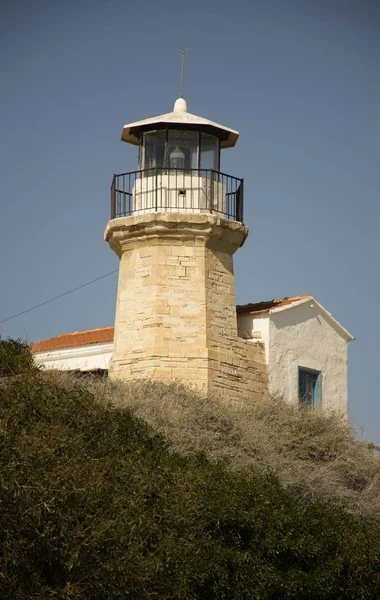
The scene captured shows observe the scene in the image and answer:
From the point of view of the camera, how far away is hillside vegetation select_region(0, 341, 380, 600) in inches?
612

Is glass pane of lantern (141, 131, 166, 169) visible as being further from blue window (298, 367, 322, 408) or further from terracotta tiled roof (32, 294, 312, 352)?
blue window (298, 367, 322, 408)

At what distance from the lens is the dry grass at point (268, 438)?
2420 cm

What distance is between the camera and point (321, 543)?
19078 mm

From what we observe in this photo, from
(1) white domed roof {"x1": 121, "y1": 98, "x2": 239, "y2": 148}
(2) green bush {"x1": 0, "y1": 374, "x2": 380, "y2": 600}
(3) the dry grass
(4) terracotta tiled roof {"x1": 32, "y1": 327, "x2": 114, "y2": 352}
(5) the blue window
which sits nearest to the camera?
(2) green bush {"x1": 0, "y1": 374, "x2": 380, "y2": 600}

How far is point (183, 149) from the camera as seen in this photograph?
92.0 ft

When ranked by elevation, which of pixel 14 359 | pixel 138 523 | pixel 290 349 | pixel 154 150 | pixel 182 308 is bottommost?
pixel 138 523

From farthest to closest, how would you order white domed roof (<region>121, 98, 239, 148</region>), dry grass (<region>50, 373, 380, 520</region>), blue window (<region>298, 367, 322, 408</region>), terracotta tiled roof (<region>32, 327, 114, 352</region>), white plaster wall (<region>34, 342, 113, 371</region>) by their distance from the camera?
terracotta tiled roof (<region>32, 327, 114, 352</region>) → blue window (<region>298, 367, 322, 408</region>) → white plaster wall (<region>34, 342, 113, 371</region>) → white domed roof (<region>121, 98, 239, 148</region>) → dry grass (<region>50, 373, 380, 520</region>)

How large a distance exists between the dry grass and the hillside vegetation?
6 centimetres

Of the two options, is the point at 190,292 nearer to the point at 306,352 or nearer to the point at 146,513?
the point at 306,352

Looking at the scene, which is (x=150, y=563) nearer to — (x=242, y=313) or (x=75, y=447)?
(x=75, y=447)

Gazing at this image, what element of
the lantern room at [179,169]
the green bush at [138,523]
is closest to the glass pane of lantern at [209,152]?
the lantern room at [179,169]

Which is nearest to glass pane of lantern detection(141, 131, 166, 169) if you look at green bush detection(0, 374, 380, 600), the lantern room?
the lantern room

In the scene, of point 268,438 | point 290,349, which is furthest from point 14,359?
point 290,349

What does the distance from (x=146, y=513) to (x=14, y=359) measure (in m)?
7.15
